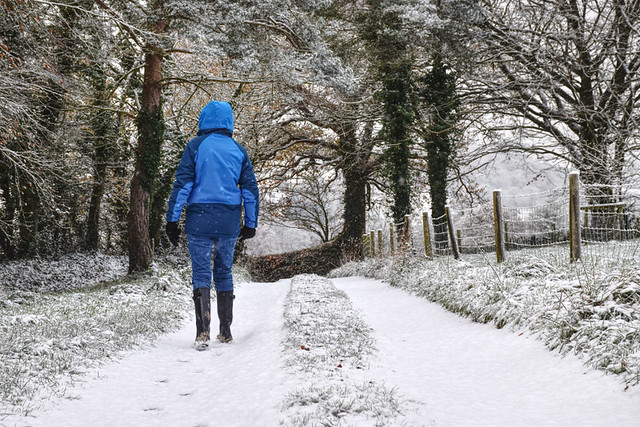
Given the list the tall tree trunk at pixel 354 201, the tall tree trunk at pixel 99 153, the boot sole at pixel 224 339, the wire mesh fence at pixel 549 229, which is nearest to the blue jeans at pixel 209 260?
the boot sole at pixel 224 339

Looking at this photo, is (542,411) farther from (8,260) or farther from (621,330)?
(8,260)

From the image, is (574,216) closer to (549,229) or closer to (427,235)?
(549,229)

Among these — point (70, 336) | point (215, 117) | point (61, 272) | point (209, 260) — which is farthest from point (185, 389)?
point (61, 272)

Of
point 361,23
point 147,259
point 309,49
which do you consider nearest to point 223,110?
point 309,49

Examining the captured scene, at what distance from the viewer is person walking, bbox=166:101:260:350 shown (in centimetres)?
453

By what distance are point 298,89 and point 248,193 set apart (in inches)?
544

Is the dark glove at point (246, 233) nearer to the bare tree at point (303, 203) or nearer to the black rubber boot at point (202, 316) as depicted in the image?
the black rubber boot at point (202, 316)

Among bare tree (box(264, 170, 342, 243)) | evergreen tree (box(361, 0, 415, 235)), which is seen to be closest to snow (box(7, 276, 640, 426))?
evergreen tree (box(361, 0, 415, 235))

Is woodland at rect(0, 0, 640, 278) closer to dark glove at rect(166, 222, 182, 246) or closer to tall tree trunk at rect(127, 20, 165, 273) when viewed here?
tall tree trunk at rect(127, 20, 165, 273)

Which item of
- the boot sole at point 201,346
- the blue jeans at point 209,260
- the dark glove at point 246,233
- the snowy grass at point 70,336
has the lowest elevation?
the boot sole at point 201,346

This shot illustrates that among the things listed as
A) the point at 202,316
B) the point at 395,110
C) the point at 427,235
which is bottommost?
the point at 202,316

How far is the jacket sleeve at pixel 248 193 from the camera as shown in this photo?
4745 millimetres

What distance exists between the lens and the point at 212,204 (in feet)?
14.9

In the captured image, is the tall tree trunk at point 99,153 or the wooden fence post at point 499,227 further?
the tall tree trunk at point 99,153
